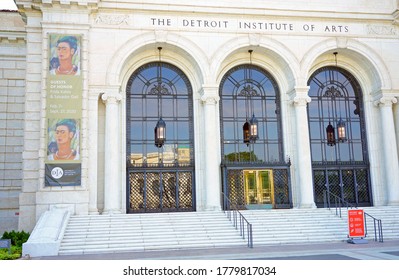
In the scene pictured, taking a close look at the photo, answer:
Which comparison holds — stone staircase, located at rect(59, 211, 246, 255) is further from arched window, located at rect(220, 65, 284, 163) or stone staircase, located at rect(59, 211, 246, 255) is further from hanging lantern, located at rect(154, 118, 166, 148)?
arched window, located at rect(220, 65, 284, 163)

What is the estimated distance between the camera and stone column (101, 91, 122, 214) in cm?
2048

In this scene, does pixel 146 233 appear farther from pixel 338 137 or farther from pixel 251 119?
pixel 338 137

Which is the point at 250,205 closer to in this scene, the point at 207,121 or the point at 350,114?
the point at 207,121

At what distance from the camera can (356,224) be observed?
16.3 m

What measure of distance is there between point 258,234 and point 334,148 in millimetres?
9236

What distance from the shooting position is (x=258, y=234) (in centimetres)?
1719

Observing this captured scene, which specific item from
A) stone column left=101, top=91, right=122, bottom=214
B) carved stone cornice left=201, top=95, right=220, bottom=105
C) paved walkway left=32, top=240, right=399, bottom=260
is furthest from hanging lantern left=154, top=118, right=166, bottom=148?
paved walkway left=32, top=240, right=399, bottom=260

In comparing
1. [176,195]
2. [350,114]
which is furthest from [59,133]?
[350,114]

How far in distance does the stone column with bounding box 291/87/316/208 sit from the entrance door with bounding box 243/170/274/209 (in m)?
1.43

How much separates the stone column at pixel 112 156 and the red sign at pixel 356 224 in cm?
1022

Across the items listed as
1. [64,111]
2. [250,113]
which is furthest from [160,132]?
[250,113]

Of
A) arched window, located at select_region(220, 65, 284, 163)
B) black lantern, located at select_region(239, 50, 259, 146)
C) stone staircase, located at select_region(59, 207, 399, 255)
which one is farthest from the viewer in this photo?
arched window, located at select_region(220, 65, 284, 163)

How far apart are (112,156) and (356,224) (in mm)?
11109

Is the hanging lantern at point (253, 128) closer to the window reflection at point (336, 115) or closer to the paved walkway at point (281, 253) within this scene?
the window reflection at point (336, 115)
